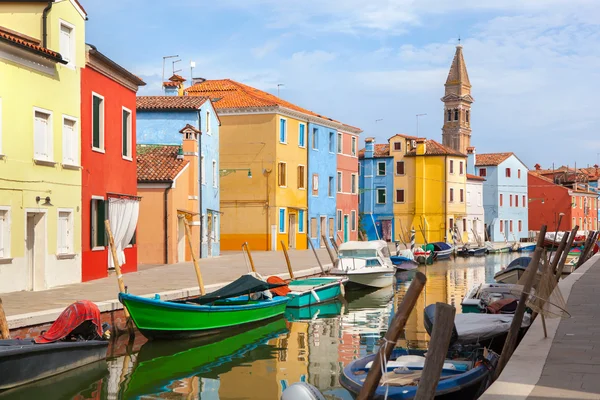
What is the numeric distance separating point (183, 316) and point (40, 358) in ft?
14.5

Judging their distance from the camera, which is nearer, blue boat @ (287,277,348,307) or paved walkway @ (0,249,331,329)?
paved walkway @ (0,249,331,329)

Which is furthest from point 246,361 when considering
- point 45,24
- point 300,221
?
point 300,221

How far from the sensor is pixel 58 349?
40.1 feet

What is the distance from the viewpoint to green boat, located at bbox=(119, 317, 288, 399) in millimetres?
12312

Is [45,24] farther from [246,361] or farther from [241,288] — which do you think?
[246,361]

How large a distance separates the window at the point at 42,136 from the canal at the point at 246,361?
596 centimetres

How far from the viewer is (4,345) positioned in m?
11.5

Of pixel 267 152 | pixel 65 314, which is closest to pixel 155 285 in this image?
pixel 65 314

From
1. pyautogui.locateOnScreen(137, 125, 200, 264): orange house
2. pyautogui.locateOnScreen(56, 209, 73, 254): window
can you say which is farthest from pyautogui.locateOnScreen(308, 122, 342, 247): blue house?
pyautogui.locateOnScreen(56, 209, 73, 254): window

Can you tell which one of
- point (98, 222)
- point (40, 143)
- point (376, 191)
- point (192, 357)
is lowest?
point (192, 357)

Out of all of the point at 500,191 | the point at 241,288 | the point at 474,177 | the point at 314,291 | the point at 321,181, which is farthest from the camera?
the point at 500,191

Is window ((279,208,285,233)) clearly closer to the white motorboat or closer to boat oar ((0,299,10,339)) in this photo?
the white motorboat

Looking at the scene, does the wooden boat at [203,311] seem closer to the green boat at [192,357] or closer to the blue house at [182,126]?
the green boat at [192,357]

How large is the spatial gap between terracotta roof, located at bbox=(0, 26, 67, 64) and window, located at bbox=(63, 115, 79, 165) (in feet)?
5.56
